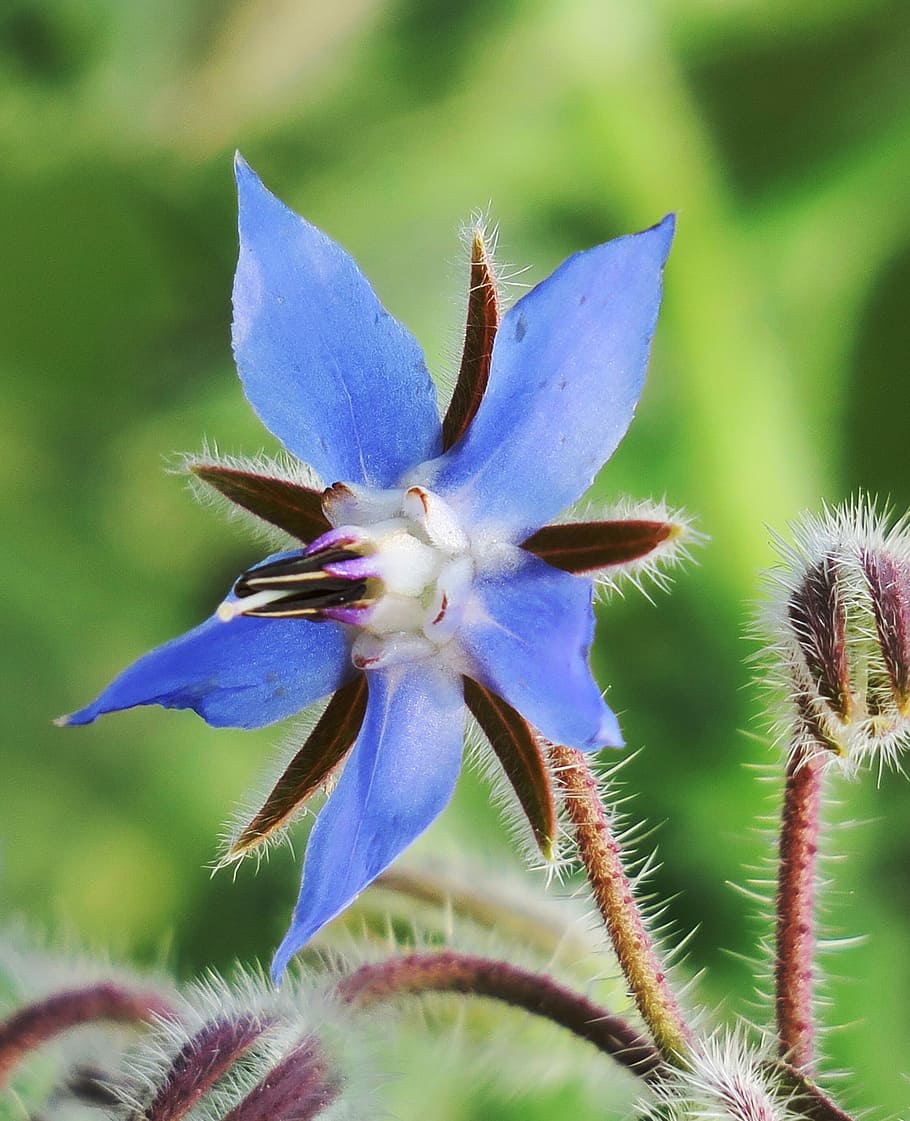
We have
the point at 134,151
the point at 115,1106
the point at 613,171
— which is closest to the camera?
the point at 115,1106

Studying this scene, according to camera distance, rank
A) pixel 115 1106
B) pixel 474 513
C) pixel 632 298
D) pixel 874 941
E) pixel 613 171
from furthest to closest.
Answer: pixel 613 171
pixel 874 941
pixel 115 1106
pixel 474 513
pixel 632 298

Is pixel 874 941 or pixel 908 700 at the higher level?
pixel 874 941

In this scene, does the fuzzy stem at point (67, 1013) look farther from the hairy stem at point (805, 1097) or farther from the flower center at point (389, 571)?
the hairy stem at point (805, 1097)

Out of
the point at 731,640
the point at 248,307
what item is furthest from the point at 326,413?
the point at 731,640

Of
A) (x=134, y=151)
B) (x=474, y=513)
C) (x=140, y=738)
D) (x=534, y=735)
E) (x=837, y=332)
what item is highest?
(x=837, y=332)

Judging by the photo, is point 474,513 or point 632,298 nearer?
point 632,298

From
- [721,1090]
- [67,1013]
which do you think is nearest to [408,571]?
[721,1090]

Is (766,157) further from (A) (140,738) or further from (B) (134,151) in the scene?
(A) (140,738)
